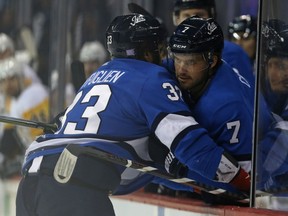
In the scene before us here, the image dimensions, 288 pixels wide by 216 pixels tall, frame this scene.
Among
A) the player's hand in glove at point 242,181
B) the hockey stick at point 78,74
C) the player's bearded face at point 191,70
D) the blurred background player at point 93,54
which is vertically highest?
the player's bearded face at point 191,70

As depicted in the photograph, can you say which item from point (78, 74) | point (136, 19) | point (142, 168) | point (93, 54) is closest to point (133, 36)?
point (136, 19)

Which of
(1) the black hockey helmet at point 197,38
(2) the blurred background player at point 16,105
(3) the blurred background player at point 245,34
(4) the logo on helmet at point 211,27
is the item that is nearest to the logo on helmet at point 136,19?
(1) the black hockey helmet at point 197,38

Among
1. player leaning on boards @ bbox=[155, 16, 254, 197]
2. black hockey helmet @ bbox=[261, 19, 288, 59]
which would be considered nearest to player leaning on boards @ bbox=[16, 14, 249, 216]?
player leaning on boards @ bbox=[155, 16, 254, 197]

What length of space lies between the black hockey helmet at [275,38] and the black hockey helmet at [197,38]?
0.86ft

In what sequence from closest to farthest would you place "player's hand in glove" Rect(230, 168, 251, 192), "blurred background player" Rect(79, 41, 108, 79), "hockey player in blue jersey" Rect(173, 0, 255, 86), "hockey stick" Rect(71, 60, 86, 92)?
"player's hand in glove" Rect(230, 168, 251, 192) → "hockey stick" Rect(71, 60, 86, 92) → "hockey player in blue jersey" Rect(173, 0, 255, 86) → "blurred background player" Rect(79, 41, 108, 79)

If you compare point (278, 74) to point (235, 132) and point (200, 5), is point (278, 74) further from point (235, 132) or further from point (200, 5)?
point (200, 5)

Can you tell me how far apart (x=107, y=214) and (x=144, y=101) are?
0.44 meters

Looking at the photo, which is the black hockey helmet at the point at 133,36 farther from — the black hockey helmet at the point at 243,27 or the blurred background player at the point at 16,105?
the blurred background player at the point at 16,105

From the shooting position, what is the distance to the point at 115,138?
3129 mm

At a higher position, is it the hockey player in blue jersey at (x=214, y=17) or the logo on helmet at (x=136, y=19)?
the logo on helmet at (x=136, y=19)

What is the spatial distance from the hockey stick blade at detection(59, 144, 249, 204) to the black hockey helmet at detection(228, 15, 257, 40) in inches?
62.7

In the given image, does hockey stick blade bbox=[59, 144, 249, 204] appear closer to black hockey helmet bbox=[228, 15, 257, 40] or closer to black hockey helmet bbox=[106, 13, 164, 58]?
black hockey helmet bbox=[106, 13, 164, 58]

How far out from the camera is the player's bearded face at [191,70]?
10.7 feet

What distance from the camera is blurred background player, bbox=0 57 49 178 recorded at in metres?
6.36
